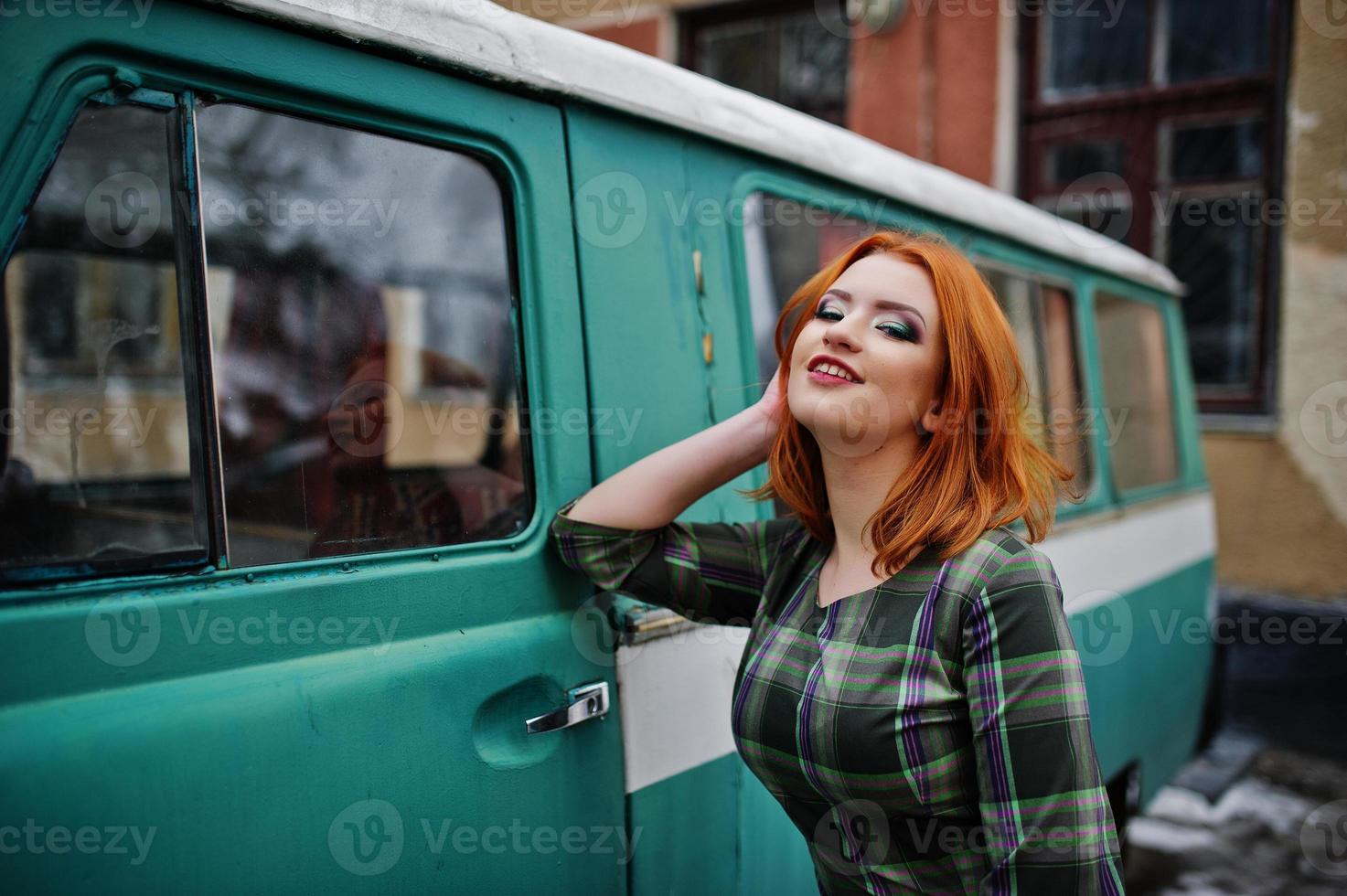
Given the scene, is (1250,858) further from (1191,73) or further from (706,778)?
(1191,73)

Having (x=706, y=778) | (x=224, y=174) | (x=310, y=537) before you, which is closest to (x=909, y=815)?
(x=706, y=778)

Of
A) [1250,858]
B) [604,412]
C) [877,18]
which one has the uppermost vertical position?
[877,18]

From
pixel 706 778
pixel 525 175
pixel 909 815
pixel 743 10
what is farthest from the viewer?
pixel 743 10

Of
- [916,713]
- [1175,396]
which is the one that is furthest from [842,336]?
[1175,396]

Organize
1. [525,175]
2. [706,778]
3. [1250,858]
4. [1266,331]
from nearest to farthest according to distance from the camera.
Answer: [525,175] < [706,778] < [1250,858] < [1266,331]

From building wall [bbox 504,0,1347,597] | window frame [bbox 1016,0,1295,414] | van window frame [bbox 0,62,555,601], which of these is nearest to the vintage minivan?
Answer: van window frame [bbox 0,62,555,601]

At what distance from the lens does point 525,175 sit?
5.37 feet

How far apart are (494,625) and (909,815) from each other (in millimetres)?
676

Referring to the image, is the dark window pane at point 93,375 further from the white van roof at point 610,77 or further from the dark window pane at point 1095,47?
the dark window pane at point 1095,47

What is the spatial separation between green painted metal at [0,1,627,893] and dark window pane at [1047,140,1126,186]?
6.37 meters

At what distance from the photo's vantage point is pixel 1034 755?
123 cm

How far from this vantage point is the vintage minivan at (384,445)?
4.04 ft

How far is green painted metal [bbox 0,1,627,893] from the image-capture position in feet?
3.89

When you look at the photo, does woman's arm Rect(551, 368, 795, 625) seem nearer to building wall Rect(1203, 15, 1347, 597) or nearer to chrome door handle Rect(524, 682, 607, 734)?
chrome door handle Rect(524, 682, 607, 734)
